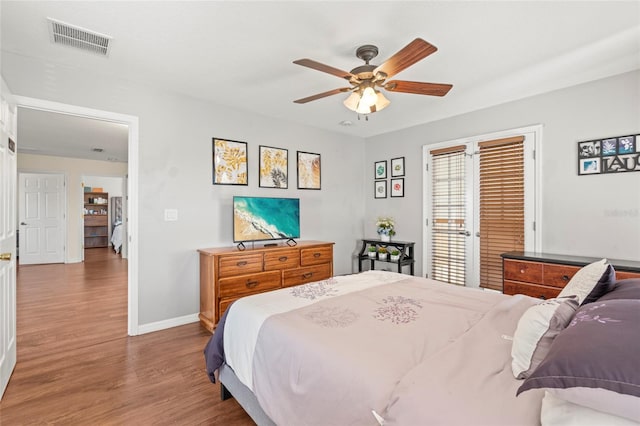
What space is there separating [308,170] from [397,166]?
1.42 m

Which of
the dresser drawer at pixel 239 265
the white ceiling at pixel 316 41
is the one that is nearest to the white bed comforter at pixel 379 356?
the dresser drawer at pixel 239 265

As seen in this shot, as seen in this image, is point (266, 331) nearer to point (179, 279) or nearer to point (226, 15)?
point (226, 15)

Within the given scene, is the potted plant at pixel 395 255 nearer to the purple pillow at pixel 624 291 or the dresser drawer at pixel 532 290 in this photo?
the dresser drawer at pixel 532 290

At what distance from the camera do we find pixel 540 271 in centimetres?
294

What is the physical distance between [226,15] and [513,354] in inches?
98.4

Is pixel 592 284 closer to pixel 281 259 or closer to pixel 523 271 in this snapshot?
pixel 523 271

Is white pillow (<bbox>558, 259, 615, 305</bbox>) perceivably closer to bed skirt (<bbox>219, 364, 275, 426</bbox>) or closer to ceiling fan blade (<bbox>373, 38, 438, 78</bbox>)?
ceiling fan blade (<bbox>373, 38, 438, 78</bbox>)

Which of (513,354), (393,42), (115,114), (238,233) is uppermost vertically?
(393,42)

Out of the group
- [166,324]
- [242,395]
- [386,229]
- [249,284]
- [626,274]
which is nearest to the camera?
[242,395]

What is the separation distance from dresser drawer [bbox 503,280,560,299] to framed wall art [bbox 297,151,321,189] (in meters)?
2.84

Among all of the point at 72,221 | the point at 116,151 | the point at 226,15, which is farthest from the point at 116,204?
the point at 226,15

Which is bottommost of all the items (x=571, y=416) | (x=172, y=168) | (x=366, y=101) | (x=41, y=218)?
(x=571, y=416)

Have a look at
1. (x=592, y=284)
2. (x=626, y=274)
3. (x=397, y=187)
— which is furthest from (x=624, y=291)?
(x=397, y=187)

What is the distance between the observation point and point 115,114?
3072 mm
